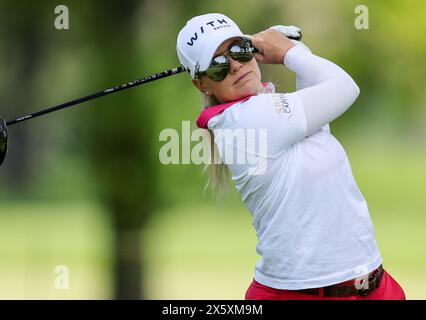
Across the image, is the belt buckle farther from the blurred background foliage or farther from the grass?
the grass

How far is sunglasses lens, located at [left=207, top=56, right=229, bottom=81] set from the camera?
198 centimetres

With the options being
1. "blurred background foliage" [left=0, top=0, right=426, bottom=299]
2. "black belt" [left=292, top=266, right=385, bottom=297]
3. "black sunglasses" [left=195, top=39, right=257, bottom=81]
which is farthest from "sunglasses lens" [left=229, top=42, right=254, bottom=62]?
"blurred background foliage" [left=0, top=0, right=426, bottom=299]

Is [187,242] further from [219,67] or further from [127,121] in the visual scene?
[219,67]

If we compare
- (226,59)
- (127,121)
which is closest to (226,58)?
(226,59)

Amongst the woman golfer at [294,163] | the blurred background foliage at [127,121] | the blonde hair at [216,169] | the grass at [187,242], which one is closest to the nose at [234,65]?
the woman golfer at [294,163]

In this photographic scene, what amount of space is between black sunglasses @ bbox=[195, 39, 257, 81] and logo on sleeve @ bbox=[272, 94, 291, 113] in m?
0.13

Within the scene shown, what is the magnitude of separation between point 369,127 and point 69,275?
237 cm

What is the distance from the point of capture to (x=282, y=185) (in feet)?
6.37

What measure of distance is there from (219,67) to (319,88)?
0.24 meters

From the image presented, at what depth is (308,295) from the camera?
1.98 m

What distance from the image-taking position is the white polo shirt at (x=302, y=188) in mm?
1916

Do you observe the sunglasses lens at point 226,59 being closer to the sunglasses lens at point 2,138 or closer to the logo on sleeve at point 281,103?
the logo on sleeve at point 281,103
